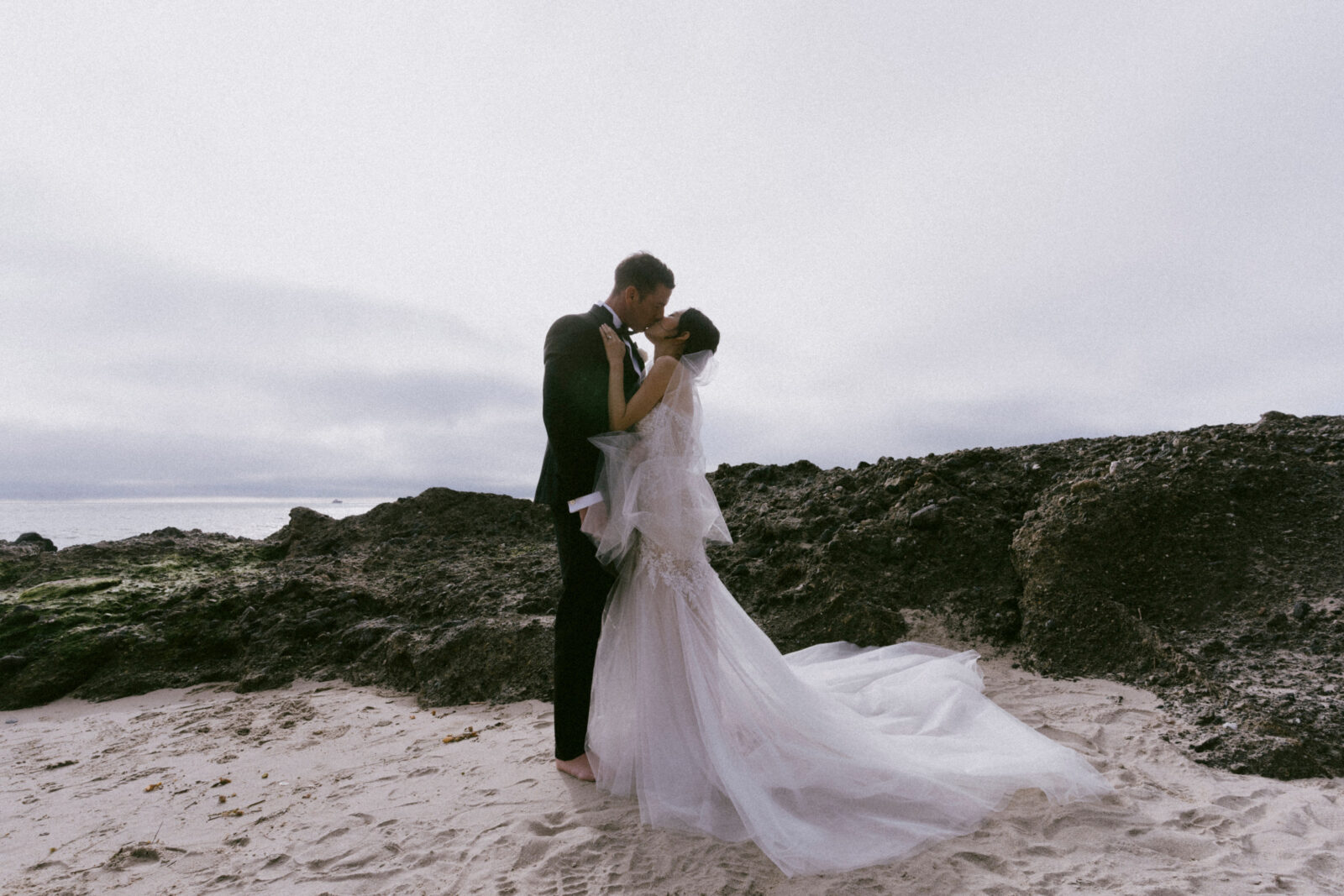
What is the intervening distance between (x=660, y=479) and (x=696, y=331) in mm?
810

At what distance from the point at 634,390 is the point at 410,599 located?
15.1ft

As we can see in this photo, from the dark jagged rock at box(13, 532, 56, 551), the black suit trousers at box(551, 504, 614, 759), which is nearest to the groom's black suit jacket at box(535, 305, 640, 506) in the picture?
the black suit trousers at box(551, 504, 614, 759)

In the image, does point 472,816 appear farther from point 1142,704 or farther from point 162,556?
point 162,556

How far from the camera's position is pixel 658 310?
3.61m

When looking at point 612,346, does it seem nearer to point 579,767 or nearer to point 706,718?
point 706,718

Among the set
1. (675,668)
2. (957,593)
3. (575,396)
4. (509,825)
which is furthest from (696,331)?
(957,593)

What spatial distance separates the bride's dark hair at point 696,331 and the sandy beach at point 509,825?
2350mm

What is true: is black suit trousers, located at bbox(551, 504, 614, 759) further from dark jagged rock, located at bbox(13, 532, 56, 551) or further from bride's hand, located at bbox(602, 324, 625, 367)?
dark jagged rock, located at bbox(13, 532, 56, 551)

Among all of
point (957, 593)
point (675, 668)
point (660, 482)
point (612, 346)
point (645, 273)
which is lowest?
point (675, 668)

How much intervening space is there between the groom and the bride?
0.27 ft

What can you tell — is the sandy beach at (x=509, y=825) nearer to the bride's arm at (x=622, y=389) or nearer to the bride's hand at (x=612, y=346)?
the bride's arm at (x=622, y=389)

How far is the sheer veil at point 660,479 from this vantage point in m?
3.46

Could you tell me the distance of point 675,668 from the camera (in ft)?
11.3

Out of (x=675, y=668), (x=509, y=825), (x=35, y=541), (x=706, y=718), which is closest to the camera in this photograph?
(x=509, y=825)
